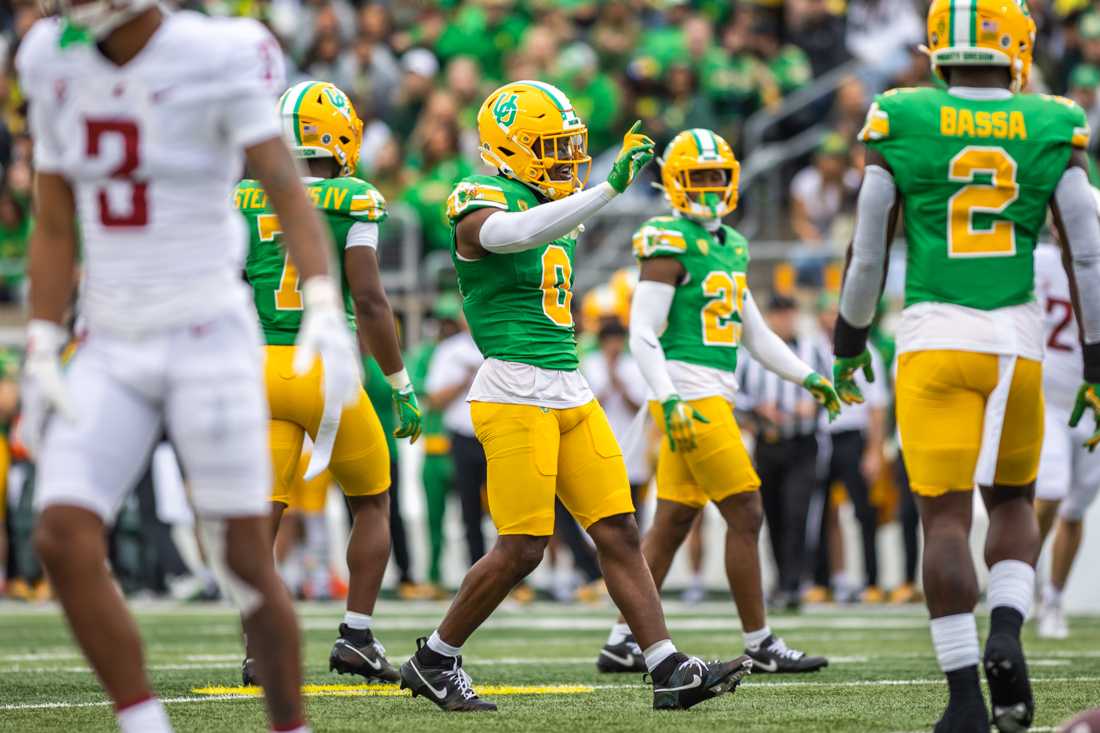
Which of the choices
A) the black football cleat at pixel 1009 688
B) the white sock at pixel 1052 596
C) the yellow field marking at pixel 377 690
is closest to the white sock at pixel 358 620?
the yellow field marking at pixel 377 690

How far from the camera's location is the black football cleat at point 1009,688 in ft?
16.7

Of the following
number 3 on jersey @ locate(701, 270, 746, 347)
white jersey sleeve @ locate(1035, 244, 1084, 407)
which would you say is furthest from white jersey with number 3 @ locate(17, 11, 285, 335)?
white jersey sleeve @ locate(1035, 244, 1084, 407)

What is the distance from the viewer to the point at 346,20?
741 inches

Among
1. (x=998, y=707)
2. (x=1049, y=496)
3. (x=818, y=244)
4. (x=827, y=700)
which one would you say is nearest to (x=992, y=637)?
(x=998, y=707)

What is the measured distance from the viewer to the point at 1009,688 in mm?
5105

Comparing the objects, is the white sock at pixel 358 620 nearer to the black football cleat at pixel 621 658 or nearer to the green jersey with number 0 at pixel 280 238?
the green jersey with number 0 at pixel 280 238

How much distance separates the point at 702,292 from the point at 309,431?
1884 millimetres

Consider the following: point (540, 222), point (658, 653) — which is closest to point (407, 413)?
point (540, 222)

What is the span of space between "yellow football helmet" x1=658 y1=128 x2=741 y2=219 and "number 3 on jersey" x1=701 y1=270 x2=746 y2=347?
273 mm

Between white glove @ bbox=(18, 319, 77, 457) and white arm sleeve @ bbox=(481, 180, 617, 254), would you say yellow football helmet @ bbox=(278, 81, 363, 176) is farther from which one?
white glove @ bbox=(18, 319, 77, 457)

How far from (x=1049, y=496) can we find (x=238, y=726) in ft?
16.5

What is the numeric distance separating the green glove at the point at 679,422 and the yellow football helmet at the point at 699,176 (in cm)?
123

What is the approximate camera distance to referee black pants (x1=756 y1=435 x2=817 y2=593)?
12.5m

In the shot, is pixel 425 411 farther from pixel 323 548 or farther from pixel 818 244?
pixel 818 244
